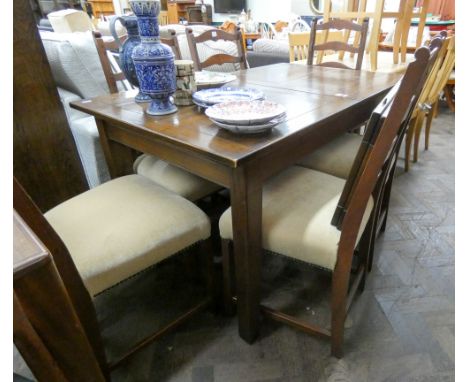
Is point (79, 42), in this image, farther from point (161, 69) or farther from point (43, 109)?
point (161, 69)

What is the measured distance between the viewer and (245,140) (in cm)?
85

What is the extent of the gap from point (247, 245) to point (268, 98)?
636 millimetres

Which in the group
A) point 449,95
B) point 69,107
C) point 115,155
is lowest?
point 449,95

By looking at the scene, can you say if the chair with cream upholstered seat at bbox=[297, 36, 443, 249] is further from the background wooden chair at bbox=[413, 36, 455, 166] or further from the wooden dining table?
the background wooden chair at bbox=[413, 36, 455, 166]

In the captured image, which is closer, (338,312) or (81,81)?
(338,312)

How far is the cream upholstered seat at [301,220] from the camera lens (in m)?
0.91

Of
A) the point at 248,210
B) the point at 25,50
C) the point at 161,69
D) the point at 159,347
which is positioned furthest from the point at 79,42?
the point at 159,347

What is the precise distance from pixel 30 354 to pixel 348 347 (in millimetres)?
1015

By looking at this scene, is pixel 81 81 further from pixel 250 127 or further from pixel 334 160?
pixel 334 160

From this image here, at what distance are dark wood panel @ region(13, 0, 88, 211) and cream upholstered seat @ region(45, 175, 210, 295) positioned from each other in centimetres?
53

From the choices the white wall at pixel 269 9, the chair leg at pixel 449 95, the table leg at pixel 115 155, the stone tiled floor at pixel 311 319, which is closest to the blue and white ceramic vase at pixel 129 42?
the table leg at pixel 115 155

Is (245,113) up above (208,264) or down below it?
above

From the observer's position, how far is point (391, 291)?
1.35 m

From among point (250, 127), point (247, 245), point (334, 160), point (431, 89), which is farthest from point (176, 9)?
point (247, 245)
